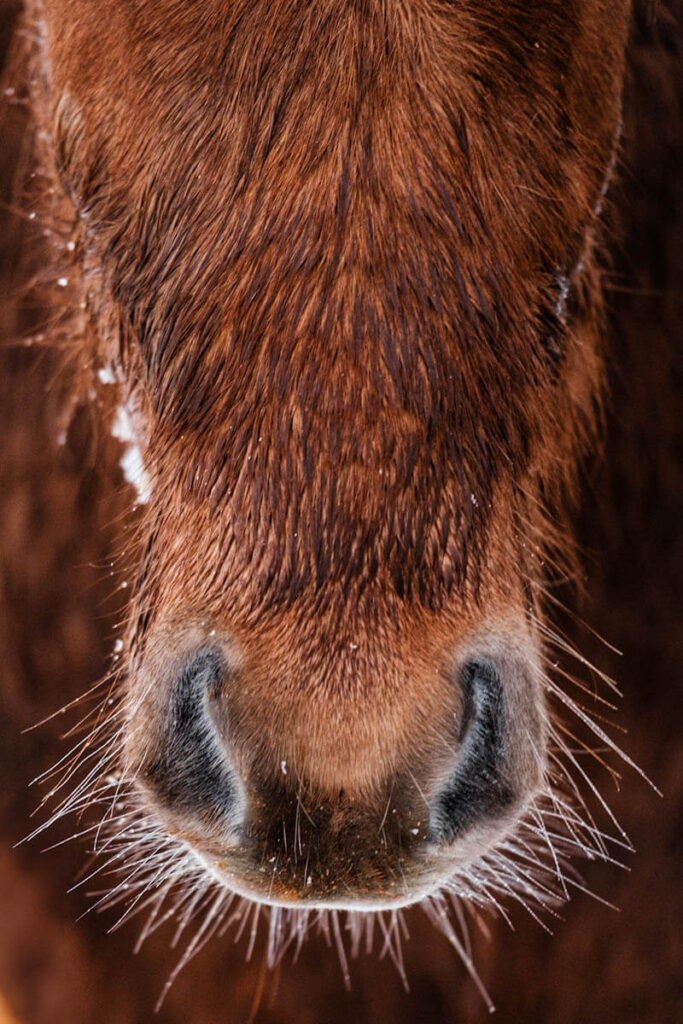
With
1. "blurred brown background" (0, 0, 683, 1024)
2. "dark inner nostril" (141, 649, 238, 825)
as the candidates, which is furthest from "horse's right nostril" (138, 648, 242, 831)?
"blurred brown background" (0, 0, 683, 1024)

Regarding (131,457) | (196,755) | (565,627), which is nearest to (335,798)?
(196,755)

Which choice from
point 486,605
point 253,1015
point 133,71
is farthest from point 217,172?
point 253,1015

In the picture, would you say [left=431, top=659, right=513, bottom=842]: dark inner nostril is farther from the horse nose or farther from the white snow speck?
the white snow speck

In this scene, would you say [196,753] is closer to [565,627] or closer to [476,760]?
[476,760]

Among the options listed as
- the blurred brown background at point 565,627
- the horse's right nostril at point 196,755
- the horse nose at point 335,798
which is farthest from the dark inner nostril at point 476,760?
the blurred brown background at point 565,627

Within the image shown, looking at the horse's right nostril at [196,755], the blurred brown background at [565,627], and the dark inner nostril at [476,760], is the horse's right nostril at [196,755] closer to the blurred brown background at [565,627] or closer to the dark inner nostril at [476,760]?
the dark inner nostril at [476,760]

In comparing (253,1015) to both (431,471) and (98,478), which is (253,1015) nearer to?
(98,478)
